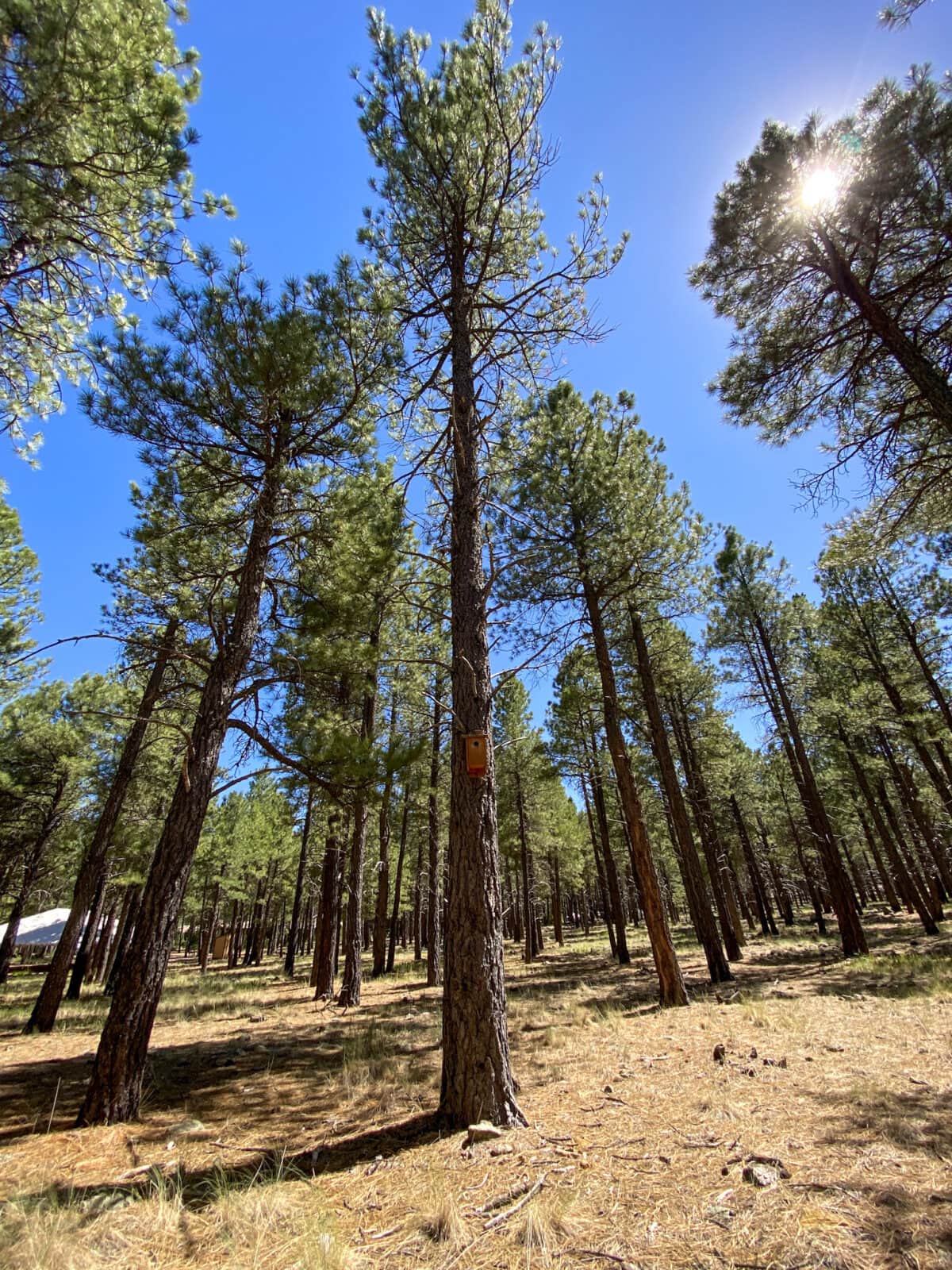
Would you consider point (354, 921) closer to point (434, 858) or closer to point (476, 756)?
point (434, 858)

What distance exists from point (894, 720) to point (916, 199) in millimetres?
14948

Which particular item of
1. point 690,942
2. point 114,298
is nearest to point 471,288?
point 114,298

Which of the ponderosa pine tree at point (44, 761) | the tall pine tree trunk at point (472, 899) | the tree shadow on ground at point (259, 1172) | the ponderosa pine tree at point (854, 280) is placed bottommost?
the tree shadow on ground at point (259, 1172)

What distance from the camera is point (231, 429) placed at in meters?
6.36

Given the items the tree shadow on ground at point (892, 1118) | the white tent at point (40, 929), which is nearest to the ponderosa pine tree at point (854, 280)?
the tree shadow on ground at point (892, 1118)

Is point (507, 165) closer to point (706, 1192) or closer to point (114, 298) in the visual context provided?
point (114, 298)

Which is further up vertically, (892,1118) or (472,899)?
(472,899)

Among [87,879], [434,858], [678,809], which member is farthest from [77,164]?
[434,858]

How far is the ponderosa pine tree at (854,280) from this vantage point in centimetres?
596

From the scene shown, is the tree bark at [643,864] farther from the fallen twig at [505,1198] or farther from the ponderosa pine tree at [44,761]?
the ponderosa pine tree at [44,761]

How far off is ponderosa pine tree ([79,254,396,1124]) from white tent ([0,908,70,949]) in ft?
131

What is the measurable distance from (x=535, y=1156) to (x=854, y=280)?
9321mm

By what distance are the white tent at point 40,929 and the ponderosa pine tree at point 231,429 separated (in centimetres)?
3990

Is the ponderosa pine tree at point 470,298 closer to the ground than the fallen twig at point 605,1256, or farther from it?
farther from it
